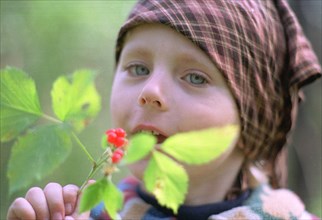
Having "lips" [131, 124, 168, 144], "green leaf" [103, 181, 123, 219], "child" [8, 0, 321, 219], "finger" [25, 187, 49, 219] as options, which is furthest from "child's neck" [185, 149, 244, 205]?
"green leaf" [103, 181, 123, 219]

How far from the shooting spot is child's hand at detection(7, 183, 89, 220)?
0.49 m

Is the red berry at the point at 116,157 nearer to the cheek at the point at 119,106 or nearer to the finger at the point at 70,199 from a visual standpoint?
the finger at the point at 70,199

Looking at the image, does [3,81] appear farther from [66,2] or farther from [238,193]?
[66,2]

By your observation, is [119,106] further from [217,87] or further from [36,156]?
[36,156]

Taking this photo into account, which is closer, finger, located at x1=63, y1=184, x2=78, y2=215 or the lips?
finger, located at x1=63, y1=184, x2=78, y2=215

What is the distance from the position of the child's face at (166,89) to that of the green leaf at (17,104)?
0.93ft

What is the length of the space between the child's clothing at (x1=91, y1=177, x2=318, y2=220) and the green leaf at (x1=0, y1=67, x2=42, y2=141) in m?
0.35

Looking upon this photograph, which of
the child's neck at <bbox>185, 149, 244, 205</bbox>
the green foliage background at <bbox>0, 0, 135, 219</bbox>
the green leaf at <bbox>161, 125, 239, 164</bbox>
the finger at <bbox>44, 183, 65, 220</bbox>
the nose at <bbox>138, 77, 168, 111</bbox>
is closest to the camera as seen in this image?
the green leaf at <bbox>161, 125, 239, 164</bbox>

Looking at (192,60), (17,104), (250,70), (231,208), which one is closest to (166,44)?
(192,60)

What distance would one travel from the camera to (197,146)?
34cm

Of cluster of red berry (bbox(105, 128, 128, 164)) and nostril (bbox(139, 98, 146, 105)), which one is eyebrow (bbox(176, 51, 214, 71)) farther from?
cluster of red berry (bbox(105, 128, 128, 164))

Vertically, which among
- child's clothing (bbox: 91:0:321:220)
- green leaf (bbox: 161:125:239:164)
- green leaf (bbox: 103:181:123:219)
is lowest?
child's clothing (bbox: 91:0:321:220)

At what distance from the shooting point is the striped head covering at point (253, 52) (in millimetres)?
726

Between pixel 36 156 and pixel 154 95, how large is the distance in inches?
12.2
